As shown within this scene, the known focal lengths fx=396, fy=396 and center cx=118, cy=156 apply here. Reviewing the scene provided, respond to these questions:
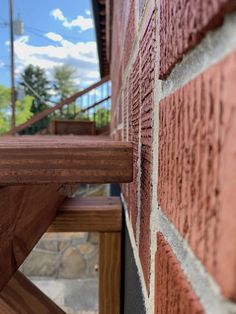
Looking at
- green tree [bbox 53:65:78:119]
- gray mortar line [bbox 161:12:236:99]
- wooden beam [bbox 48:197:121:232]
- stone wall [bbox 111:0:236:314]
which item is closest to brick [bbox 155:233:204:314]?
stone wall [bbox 111:0:236:314]

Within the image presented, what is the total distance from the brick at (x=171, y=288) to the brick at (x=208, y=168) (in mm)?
29

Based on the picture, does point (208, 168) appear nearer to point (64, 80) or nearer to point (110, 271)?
point (110, 271)

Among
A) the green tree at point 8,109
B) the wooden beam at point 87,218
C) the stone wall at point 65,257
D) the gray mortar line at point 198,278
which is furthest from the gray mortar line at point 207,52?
the green tree at point 8,109

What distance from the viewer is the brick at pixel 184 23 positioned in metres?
0.19

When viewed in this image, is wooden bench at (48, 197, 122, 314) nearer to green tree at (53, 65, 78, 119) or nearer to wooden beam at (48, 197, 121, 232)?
wooden beam at (48, 197, 121, 232)

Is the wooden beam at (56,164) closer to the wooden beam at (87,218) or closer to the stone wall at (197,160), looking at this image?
the stone wall at (197,160)

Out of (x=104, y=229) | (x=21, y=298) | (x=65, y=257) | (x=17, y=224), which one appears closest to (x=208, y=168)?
(x=17, y=224)

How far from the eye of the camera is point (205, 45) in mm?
220

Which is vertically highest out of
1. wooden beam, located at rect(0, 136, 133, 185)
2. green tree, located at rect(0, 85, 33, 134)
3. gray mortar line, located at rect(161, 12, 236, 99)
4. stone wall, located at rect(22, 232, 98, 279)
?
green tree, located at rect(0, 85, 33, 134)

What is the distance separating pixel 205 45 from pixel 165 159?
135 millimetres

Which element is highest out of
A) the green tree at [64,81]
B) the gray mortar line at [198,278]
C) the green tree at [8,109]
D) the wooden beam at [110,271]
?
the green tree at [64,81]

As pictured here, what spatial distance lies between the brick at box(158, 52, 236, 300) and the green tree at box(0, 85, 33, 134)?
575 centimetres

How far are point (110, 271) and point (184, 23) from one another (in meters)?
0.95

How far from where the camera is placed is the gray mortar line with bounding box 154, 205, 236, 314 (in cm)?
18
